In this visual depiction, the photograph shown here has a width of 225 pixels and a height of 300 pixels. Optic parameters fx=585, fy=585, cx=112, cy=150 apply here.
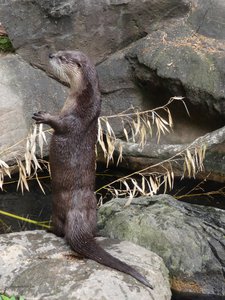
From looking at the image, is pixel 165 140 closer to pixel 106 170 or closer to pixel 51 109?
pixel 106 170

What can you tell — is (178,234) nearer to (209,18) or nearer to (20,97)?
(20,97)

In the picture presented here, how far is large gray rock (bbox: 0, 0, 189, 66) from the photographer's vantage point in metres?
5.24

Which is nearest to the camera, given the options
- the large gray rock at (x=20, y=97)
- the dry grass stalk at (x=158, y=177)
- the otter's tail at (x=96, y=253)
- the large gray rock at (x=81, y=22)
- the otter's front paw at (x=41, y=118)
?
the otter's tail at (x=96, y=253)

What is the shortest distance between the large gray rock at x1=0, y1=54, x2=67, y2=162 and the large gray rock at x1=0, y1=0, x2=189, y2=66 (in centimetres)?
16

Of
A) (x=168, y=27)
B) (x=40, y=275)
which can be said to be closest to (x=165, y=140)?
(x=168, y=27)

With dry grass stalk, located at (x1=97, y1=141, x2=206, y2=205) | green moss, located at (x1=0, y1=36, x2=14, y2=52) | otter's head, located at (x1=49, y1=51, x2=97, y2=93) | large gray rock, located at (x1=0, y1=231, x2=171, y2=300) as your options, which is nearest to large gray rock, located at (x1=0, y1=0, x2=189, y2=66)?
green moss, located at (x1=0, y1=36, x2=14, y2=52)

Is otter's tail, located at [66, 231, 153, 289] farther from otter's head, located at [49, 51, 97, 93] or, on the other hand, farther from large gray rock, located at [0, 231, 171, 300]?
otter's head, located at [49, 51, 97, 93]

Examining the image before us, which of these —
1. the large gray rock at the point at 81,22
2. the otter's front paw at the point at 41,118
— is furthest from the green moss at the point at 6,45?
the otter's front paw at the point at 41,118

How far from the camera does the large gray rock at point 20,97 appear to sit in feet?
16.3

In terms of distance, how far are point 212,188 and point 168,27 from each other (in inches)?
60.4

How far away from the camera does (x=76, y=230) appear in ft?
10.2

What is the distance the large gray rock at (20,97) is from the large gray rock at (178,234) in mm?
1441

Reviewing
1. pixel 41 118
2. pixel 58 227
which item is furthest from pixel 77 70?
pixel 58 227

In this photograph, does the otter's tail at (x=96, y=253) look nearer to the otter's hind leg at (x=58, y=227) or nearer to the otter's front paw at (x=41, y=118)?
the otter's hind leg at (x=58, y=227)
